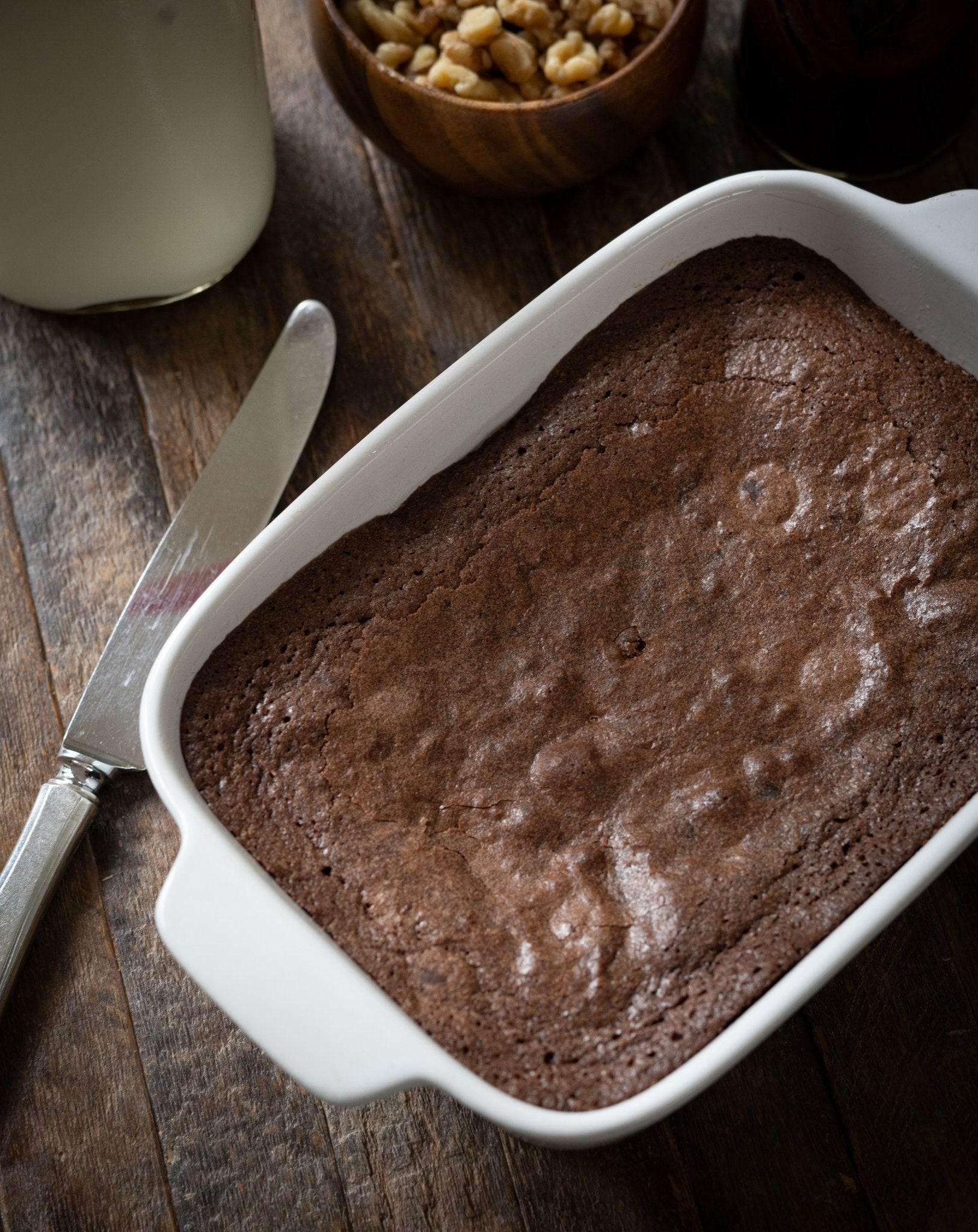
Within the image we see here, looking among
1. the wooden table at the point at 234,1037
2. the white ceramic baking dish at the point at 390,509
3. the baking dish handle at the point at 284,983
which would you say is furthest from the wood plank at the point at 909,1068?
the baking dish handle at the point at 284,983

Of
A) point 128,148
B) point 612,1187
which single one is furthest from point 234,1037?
point 128,148

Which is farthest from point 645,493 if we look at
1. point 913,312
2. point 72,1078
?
point 72,1078

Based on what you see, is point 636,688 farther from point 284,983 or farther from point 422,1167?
point 422,1167

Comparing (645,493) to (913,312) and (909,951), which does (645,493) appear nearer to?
(913,312)

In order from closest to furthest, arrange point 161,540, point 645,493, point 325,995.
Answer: point 325,995 → point 645,493 → point 161,540

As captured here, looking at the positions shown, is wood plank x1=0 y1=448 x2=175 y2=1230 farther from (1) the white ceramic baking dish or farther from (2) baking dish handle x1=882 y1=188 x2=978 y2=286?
(2) baking dish handle x1=882 y1=188 x2=978 y2=286
